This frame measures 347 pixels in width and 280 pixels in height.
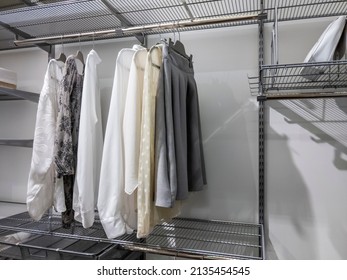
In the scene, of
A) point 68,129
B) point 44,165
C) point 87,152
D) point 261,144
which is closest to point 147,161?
point 87,152

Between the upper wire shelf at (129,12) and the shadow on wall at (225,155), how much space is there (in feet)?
1.04

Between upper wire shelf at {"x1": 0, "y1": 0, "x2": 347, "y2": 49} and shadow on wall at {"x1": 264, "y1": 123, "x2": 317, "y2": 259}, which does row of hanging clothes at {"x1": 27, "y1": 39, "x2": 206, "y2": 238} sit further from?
shadow on wall at {"x1": 264, "y1": 123, "x2": 317, "y2": 259}

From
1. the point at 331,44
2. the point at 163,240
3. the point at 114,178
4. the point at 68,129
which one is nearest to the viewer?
the point at 331,44

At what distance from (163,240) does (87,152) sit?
0.54 meters

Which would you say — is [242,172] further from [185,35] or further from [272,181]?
[185,35]

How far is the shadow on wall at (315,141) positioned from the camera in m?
1.22

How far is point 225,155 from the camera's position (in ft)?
4.46

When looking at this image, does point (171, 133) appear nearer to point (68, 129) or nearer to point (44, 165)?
point (68, 129)

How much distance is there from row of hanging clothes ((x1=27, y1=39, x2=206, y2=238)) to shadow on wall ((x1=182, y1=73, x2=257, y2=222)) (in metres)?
0.23

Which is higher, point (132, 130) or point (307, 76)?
point (307, 76)

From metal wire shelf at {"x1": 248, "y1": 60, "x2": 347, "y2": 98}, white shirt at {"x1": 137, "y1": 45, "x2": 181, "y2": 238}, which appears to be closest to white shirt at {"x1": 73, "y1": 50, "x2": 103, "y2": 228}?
white shirt at {"x1": 137, "y1": 45, "x2": 181, "y2": 238}

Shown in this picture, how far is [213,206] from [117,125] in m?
0.70

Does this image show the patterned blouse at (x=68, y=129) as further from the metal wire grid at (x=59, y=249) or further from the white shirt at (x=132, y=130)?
the white shirt at (x=132, y=130)
